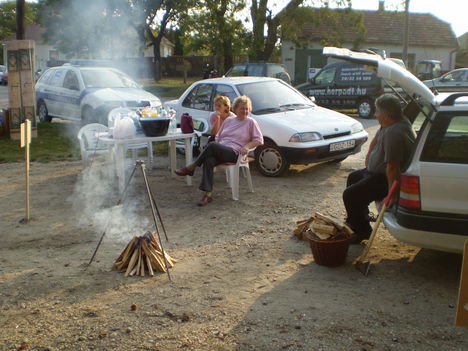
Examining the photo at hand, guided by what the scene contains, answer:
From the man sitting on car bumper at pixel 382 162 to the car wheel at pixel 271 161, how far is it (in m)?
2.92

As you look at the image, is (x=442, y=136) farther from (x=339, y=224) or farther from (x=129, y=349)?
(x=129, y=349)

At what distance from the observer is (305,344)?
368 cm

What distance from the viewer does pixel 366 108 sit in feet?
55.8

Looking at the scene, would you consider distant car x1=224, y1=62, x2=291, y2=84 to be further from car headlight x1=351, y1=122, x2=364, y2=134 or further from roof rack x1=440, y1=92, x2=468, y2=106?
roof rack x1=440, y1=92, x2=468, y2=106

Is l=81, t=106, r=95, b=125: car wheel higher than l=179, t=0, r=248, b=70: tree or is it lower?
lower

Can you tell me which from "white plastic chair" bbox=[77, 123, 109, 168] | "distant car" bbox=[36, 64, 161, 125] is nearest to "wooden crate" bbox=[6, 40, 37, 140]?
"distant car" bbox=[36, 64, 161, 125]

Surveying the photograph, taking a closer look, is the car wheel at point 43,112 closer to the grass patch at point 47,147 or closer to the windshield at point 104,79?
the grass patch at point 47,147

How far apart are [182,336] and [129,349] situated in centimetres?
38

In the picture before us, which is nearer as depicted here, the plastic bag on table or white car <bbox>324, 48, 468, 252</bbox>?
white car <bbox>324, 48, 468, 252</bbox>

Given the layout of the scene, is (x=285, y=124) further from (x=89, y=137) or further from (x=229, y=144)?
(x=89, y=137)

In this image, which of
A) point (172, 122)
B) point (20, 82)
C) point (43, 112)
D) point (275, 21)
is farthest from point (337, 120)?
point (275, 21)

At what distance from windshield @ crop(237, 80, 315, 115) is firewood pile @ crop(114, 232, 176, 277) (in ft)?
14.2

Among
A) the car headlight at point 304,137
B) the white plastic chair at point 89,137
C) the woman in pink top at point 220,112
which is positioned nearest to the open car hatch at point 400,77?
the woman in pink top at point 220,112

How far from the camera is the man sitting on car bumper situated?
5.10 meters
